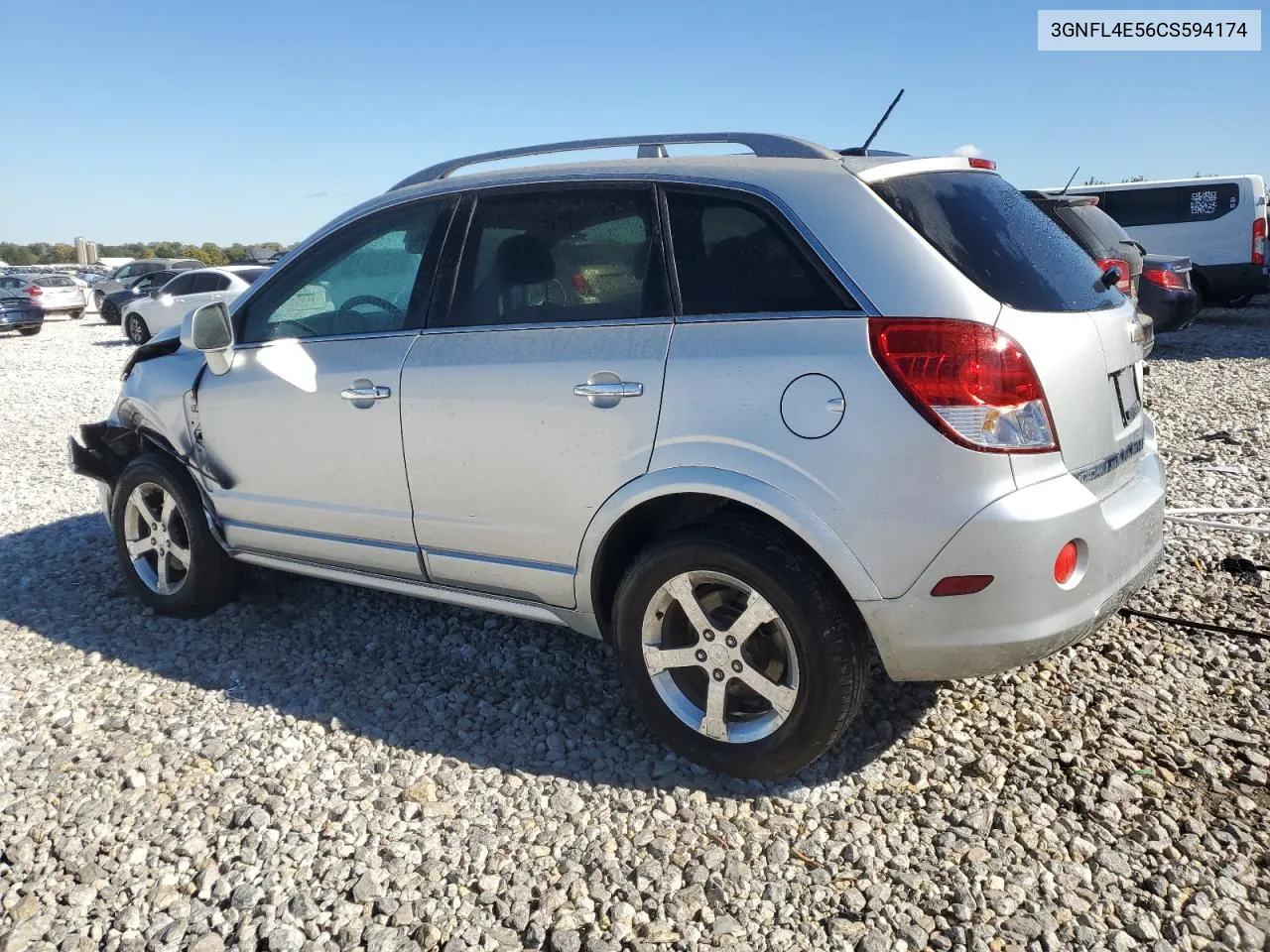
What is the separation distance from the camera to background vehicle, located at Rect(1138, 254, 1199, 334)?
11.6 meters

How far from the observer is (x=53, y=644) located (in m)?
4.30

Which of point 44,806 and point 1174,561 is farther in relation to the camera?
point 1174,561

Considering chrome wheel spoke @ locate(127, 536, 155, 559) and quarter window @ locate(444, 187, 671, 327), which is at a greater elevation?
quarter window @ locate(444, 187, 671, 327)

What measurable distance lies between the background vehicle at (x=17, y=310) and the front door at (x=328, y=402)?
23083mm

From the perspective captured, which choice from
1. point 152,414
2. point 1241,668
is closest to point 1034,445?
point 1241,668

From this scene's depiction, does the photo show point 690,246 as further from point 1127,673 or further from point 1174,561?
point 1174,561

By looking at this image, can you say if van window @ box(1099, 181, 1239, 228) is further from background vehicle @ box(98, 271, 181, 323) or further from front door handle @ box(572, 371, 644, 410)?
background vehicle @ box(98, 271, 181, 323)

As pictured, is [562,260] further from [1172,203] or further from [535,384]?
[1172,203]

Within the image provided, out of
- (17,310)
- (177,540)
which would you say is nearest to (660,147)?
(177,540)

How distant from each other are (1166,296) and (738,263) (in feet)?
34.4

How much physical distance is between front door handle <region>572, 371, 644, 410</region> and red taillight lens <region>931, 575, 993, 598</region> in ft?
3.26

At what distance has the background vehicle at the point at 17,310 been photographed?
23266 millimetres

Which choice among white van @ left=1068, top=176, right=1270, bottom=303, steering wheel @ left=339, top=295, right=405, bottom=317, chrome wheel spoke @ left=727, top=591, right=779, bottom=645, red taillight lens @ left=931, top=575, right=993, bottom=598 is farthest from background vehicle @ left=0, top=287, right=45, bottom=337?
red taillight lens @ left=931, top=575, right=993, bottom=598

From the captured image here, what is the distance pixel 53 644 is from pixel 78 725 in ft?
2.96
